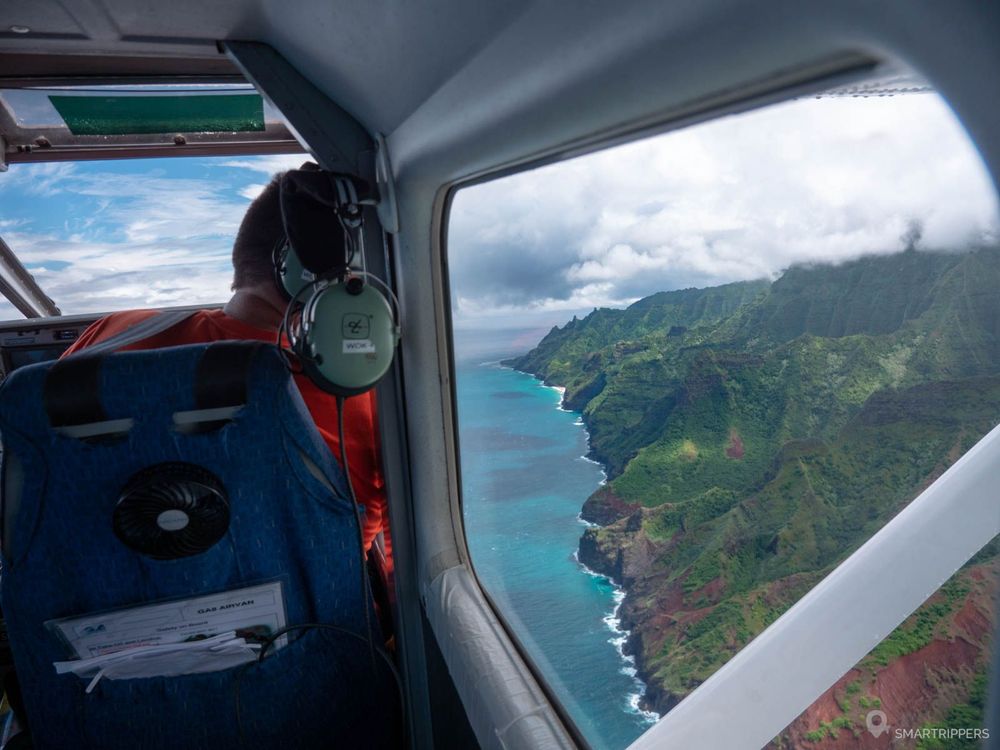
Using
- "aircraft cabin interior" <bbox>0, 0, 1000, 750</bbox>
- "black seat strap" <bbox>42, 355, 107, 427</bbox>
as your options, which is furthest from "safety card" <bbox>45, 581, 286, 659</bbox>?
"black seat strap" <bbox>42, 355, 107, 427</bbox>

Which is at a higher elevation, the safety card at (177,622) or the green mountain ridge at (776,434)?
the green mountain ridge at (776,434)

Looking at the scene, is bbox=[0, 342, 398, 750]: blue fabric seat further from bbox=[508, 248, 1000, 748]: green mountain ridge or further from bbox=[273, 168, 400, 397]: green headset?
bbox=[508, 248, 1000, 748]: green mountain ridge

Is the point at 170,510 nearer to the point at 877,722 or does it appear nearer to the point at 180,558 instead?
the point at 180,558

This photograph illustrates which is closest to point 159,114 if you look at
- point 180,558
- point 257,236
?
point 257,236

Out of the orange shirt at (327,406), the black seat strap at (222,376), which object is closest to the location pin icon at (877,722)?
the black seat strap at (222,376)

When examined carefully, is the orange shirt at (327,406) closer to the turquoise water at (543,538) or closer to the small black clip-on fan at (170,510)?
the turquoise water at (543,538)

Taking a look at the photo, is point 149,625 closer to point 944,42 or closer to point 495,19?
point 495,19
